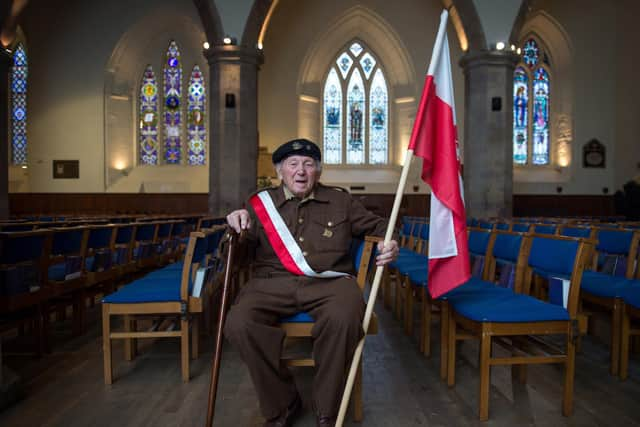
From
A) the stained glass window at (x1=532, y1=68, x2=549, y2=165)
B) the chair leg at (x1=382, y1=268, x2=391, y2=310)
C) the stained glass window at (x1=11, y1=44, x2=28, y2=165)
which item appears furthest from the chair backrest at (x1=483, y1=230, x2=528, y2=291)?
the stained glass window at (x1=11, y1=44, x2=28, y2=165)

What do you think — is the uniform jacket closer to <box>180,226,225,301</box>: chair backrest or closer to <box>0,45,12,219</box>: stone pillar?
<box>180,226,225,301</box>: chair backrest

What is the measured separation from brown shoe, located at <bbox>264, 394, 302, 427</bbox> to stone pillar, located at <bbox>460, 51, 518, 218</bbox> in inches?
383

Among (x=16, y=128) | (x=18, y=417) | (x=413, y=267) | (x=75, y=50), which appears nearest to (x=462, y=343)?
(x=413, y=267)

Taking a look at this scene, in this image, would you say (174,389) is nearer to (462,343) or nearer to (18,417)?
(18,417)

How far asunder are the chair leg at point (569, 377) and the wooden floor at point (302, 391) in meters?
0.04

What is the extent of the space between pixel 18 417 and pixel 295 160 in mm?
1751

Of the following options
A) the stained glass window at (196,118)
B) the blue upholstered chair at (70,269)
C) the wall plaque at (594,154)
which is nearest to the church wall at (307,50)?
the stained glass window at (196,118)

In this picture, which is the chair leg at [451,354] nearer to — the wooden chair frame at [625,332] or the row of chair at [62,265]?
the wooden chair frame at [625,332]

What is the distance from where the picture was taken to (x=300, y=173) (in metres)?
2.27

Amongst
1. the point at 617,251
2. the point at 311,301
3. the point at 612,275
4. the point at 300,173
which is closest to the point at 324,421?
the point at 311,301

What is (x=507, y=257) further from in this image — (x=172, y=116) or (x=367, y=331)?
(x=172, y=116)

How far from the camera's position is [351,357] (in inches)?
76.7

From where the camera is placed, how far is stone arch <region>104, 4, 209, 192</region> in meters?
14.2

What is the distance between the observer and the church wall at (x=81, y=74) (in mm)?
14062
